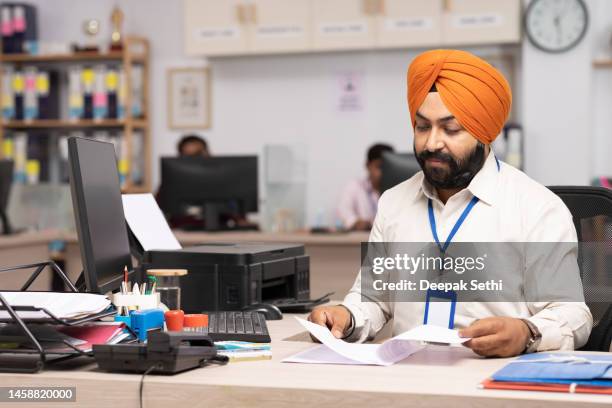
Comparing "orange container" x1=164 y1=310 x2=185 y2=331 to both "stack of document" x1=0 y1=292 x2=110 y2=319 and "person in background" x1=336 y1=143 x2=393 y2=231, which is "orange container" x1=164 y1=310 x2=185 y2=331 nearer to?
"stack of document" x1=0 y1=292 x2=110 y2=319

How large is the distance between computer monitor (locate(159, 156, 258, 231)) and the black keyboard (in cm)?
296

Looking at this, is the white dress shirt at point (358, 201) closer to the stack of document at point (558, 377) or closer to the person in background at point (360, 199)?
the person in background at point (360, 199)

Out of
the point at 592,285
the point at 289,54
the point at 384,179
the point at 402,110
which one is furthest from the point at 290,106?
the point at 592,285

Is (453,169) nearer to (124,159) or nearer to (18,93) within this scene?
(124,159)

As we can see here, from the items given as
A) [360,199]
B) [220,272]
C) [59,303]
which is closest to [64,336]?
[59,303]

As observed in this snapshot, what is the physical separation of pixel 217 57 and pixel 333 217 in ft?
4.91

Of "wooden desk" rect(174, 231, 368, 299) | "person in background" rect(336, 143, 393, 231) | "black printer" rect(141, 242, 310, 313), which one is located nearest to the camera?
"black printer" rect(141, 242, 310, 313)

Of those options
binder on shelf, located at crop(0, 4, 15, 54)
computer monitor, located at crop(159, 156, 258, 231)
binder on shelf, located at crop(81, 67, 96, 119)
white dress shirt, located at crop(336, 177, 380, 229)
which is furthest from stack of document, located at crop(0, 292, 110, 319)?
binder on shelf, located at crop(0, 4, 15, 54)

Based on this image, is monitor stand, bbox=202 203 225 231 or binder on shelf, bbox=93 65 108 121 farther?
binder on shelf, bbox=93 65 108 121

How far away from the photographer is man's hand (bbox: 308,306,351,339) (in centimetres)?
186

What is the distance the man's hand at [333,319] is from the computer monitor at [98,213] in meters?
0.45

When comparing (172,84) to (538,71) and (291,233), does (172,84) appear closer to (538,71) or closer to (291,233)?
(291,233)

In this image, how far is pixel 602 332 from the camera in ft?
6.89

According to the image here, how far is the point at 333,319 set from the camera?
187cm
